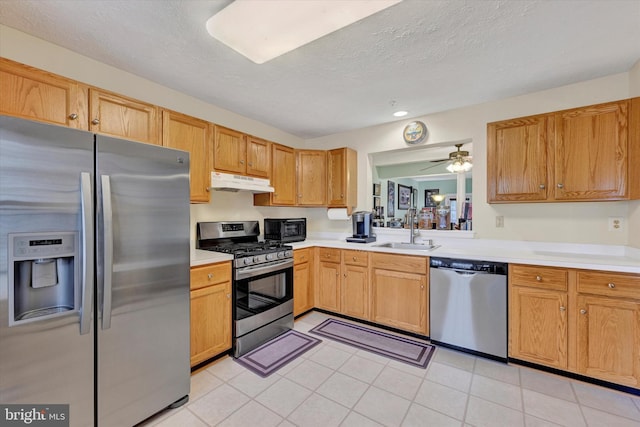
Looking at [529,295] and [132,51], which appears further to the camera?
[529,295]

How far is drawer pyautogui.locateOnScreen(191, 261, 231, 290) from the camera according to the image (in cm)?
211

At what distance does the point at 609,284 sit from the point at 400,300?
155cm

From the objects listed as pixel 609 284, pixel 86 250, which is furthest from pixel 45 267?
pixel 609 284

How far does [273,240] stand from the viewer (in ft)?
11.3

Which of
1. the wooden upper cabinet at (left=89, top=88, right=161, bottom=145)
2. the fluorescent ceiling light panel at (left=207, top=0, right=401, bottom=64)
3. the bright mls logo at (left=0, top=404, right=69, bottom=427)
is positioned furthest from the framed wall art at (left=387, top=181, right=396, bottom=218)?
the bright mls logo at (left=0, top=404, right=69, bottom=427)

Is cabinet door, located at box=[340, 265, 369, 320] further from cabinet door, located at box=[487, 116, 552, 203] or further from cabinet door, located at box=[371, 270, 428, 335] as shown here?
cabinet door, located at box=[487, 116, 552, 203]

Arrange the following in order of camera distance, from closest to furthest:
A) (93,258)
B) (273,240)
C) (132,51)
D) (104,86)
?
(93,258) → (132,51) → (104,86) → (273,240)

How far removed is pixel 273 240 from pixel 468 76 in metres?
2.66

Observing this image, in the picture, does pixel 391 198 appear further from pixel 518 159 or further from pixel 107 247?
pixel 107 247

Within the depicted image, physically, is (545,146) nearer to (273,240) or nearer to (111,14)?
(273,240)

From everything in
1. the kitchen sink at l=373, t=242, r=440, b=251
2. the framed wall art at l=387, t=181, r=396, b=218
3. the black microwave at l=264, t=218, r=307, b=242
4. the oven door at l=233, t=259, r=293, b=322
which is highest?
the framed wall art at l=387, t=181, r=396, b=218

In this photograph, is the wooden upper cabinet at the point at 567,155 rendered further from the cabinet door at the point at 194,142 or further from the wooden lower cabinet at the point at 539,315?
the cabinet door at the point at 194,142

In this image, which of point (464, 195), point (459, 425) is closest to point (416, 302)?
point (459, 425)

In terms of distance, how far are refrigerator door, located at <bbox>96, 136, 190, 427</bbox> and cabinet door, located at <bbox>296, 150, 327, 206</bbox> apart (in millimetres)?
1929
